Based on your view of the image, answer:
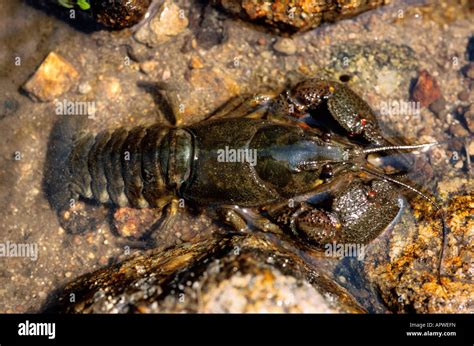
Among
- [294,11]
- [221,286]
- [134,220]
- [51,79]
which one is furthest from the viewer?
[51,79]

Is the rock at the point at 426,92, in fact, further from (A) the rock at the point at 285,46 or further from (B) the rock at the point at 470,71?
(A) the rock at the point at 285,46

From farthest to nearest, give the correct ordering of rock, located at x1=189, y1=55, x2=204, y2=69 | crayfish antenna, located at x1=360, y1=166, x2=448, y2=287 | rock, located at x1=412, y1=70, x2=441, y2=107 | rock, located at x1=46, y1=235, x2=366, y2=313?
rock, located at x1=189, y1=55, x2=204, y2=69, rock, located at x1=412, y1=70, x2=441, y2=107, crayfish antenna, located at x1=360, y1=166, x2=448, y2=287, rock, located at x1=46, y1=235, x2=366, y2=313

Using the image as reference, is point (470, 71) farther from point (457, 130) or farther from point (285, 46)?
point (285, 46)

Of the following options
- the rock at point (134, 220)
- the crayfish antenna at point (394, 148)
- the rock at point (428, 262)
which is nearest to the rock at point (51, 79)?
the rock at point (134, 220)

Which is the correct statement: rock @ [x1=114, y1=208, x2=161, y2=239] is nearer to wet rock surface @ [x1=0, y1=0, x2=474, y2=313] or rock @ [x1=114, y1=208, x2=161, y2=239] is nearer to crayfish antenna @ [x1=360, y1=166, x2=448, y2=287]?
wet rock surface @ [x1=0, y1=0, x2=474, y2=313]

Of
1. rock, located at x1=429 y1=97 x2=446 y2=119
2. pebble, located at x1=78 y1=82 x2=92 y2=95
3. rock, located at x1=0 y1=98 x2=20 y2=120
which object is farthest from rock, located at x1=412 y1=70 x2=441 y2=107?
rock, located at x1=0 y1=98 x2=20 y2=120

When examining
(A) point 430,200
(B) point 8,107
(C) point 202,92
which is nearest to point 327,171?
(A) point 430,200
